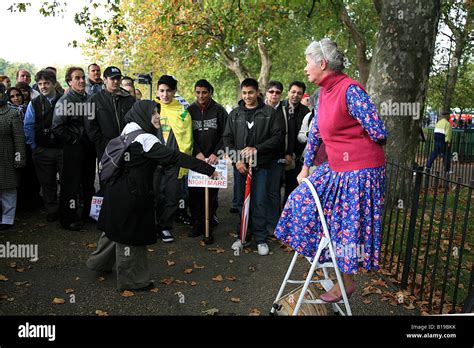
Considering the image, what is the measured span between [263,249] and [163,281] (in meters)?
1.57

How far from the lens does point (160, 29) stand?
804 inches

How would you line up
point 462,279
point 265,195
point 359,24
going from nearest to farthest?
point 462,279 < point 265,195 < point 359,24

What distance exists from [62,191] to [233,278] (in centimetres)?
314

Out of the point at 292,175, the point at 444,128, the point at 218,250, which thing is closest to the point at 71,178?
the point at 218,250

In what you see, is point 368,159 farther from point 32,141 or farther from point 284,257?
point 32,141

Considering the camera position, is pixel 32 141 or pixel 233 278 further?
pixel 32 141

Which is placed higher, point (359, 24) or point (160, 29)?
point (359, 24)

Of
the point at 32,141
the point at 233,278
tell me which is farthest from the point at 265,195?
the point at 32,141

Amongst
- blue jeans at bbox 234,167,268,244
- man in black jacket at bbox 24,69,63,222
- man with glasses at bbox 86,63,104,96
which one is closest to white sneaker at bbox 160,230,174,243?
blue jeans at bbox 234,167,268,244

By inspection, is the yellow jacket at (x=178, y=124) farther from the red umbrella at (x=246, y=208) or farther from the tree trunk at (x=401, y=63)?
the tree trunk at (x=401, y=63)

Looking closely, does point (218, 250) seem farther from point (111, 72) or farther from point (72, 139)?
point (111, 72)

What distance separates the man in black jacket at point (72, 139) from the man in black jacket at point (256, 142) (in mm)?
2189

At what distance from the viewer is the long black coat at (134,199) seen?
4.63 meters

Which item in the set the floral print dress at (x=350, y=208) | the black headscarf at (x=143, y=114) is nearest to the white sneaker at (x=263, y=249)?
the black headscarf at (x=143, y=114)
